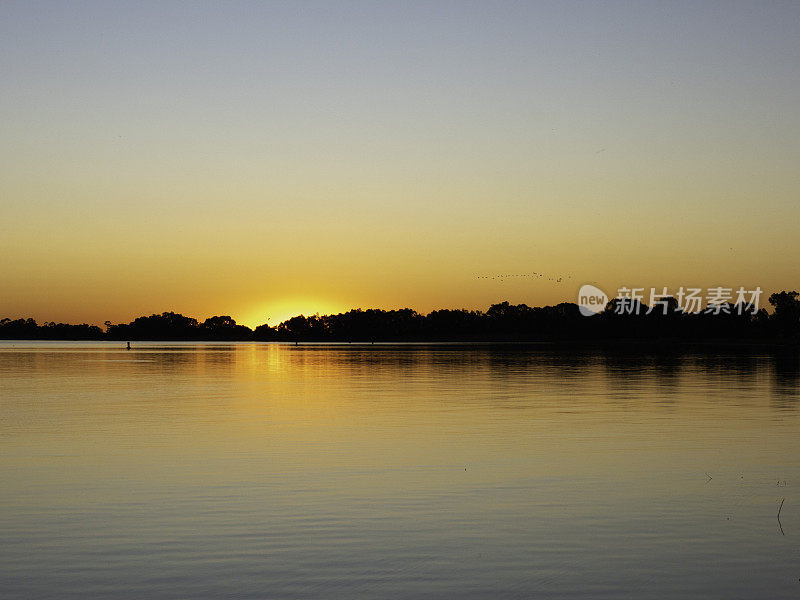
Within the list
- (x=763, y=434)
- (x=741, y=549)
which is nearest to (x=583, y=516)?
(x=741, y=549)

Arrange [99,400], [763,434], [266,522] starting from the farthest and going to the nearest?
[99,400] → [763,434] → [266,522]

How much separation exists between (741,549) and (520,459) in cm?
1133

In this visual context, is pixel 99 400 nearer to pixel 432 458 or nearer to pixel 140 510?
pixel 432 458

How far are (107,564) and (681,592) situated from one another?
358 inches

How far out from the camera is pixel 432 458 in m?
27.2

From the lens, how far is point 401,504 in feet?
65.6

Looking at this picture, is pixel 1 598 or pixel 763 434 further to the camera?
pixel 763 434

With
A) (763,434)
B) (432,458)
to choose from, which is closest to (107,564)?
(432,458)

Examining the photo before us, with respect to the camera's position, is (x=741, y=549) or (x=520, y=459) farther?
(x=520, y=459)

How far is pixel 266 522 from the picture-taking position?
17844 mm

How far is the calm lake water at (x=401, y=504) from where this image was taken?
1387 cm

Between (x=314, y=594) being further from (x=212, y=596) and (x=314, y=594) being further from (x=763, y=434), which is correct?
(x=763, y=434)

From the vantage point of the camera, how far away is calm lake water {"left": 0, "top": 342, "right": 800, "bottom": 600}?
45.5 feet

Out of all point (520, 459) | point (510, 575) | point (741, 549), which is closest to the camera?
point (510, 575)
